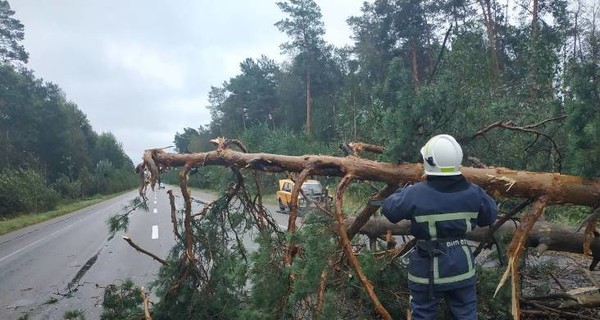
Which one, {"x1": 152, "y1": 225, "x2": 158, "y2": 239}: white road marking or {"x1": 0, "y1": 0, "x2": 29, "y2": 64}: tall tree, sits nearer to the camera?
{"x1": 152, "y1": 225, "x2": 158, "y2": 239}: white road marking

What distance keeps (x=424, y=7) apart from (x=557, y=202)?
2494cm

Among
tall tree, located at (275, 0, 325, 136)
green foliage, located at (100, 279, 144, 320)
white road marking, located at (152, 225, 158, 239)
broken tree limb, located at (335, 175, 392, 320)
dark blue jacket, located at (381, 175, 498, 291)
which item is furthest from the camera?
tall tree, located at (275, 0, 325, 136)

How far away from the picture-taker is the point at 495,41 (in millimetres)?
22875

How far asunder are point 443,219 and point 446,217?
0.8 inches

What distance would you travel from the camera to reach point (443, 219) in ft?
8.45

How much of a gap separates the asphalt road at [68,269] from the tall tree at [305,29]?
2199 centimetres

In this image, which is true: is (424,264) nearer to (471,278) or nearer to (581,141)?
(471,278)

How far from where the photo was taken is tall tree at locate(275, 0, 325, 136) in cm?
3300

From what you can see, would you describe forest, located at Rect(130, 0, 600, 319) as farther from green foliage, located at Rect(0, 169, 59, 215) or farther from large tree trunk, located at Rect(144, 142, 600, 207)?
green foliage, located at Rect(0, 169, 59, 215)

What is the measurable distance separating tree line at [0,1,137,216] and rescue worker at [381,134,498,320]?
73.7ft

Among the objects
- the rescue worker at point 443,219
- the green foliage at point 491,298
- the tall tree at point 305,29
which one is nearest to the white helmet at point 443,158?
the rescue worker at point 443,219

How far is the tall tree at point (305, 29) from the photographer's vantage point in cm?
3300

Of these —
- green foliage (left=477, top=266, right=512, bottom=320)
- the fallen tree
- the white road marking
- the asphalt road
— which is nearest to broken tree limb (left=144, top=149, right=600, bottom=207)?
the fallen tree

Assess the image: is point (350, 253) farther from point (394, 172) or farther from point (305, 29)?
point (305, 29)
